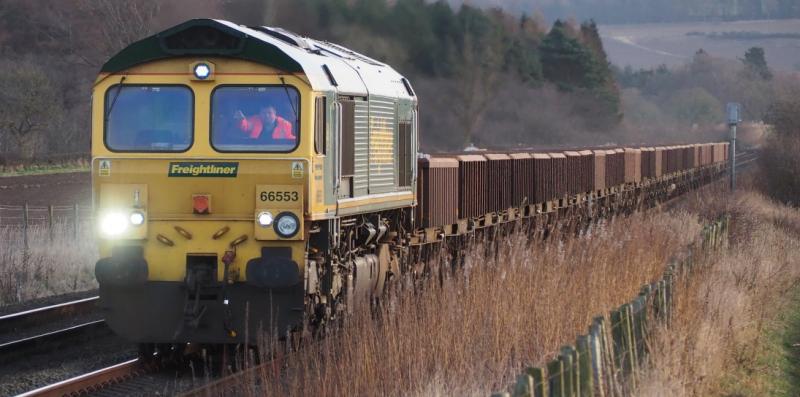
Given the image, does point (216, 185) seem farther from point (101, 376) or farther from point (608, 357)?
point (608, 357)

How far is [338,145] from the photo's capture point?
39.8 feet

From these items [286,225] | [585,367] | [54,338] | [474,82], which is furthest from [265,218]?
[474,82]

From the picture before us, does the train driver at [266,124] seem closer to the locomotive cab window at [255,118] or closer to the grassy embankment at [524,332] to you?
the locomotive cab window at [255,118]

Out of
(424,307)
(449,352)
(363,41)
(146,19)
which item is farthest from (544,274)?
(363,41)

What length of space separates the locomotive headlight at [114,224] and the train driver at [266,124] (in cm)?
145

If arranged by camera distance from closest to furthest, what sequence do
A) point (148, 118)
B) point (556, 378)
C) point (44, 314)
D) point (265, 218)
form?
point (556, 378) → point (265, 218) → point (148, 118) → point (44, 314)

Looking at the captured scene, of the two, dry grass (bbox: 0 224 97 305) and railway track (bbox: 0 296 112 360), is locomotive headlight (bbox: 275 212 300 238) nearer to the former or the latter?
railway track (bbox: 0 296 112 360)

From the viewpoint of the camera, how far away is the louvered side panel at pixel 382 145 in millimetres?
13625

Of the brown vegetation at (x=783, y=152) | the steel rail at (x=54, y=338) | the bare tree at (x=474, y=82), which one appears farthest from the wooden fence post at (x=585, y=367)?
the bare tree at (x=474, y=82)

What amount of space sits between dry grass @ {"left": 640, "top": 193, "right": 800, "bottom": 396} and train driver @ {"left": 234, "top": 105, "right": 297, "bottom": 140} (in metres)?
4.03

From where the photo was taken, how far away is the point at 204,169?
455 inches

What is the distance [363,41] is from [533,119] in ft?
67.6

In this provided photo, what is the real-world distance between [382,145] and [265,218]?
3.00 meters

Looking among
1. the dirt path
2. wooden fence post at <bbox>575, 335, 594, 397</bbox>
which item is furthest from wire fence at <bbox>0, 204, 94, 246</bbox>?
wooden fence post at <bbox>575, 335, 594, 397</bbox>
